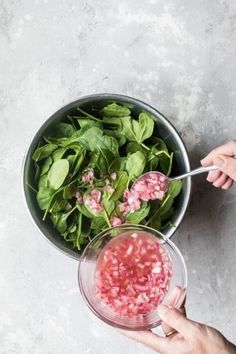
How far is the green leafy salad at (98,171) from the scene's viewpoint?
1021 millimetres

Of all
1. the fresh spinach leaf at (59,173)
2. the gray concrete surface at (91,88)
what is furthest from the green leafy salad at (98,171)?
the gray concrete surface at (91,88)

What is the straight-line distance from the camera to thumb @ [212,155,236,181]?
1016 mm

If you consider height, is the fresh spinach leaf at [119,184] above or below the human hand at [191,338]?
above

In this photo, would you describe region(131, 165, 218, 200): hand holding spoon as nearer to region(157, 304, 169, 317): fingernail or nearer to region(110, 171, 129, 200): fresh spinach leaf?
region(110, 171, 129, 200): fresh spinach leaf

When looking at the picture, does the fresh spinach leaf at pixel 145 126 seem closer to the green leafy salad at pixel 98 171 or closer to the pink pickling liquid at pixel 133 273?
the green leafy salad at pixel 98 171

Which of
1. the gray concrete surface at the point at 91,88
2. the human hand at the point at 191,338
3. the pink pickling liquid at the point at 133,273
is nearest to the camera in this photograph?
the human hand at the point at 191,338

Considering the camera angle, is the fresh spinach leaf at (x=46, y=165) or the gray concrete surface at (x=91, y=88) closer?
the fresh spinach leaf at (x=46, y=165)

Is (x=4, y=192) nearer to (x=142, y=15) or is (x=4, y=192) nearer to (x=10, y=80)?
(x=10, y=80)

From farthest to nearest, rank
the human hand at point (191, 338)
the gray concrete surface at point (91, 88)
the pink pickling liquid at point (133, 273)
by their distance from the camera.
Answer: the gray concrete surface at point (91, 88) → the pink pickling liquid at point (133, 273) → the human hand at point (191, 338)

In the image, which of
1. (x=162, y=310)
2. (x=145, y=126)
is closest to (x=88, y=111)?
(x=145, y=126)

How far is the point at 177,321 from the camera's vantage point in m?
0.86

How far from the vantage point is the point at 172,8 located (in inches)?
46.1

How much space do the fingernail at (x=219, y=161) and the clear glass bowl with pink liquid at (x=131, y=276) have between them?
139 mm

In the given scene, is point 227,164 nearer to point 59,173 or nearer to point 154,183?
point 154,183
